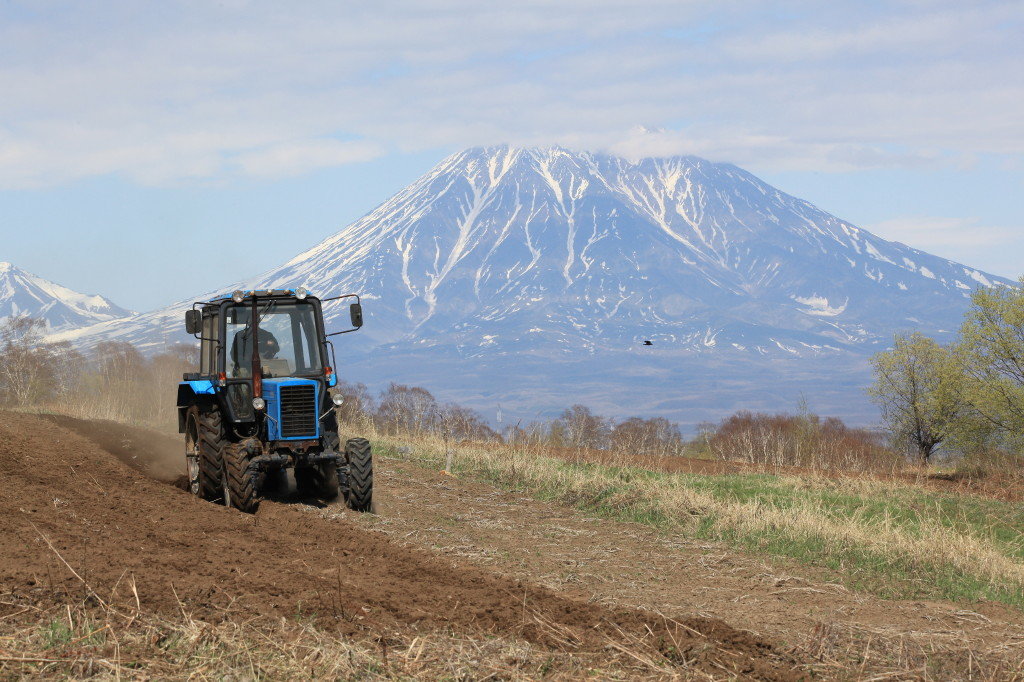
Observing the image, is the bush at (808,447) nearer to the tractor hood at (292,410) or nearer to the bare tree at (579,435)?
the bare tree at (579,435)

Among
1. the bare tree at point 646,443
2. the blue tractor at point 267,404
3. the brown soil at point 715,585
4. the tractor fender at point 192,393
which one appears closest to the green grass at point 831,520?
the brown soil at point 715,585

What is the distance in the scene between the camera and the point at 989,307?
125 ft

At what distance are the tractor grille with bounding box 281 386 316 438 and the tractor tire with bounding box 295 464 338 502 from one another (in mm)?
712

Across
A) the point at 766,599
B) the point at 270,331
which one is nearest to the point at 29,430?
the point at 270,331

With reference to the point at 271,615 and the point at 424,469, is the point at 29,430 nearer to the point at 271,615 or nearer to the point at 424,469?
the point at 424,469

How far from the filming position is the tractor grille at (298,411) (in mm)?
13102

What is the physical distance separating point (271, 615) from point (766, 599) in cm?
452

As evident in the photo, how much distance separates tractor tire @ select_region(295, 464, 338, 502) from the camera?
14.0 m

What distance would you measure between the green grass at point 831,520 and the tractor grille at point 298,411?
177 inches

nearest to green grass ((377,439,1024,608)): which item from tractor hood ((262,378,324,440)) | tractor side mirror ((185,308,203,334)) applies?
tractor hood ((262,378,324,440))

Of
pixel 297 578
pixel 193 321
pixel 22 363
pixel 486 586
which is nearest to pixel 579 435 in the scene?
pixel 193 321

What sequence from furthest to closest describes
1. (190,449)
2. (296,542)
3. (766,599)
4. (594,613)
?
1. (190,449)
2. (296,542)
3. (766,599)
4. (594,613)

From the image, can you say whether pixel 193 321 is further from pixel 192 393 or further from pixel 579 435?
pixel 579 435

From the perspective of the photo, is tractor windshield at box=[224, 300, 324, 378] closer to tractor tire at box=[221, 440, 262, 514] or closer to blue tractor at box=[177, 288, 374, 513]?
blue tractor at box=[177, 288, 374, 513]
